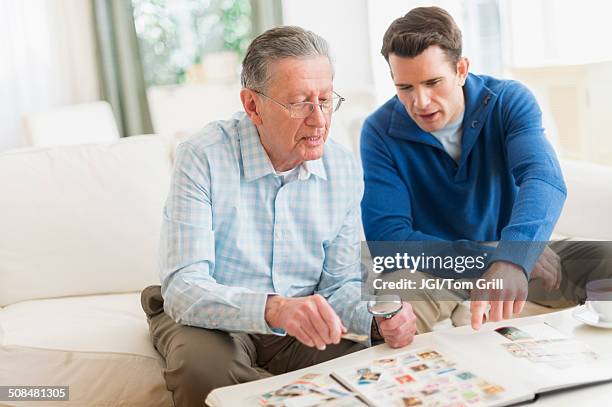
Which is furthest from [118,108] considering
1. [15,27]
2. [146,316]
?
[146,316]

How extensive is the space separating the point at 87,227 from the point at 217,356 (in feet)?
2.56

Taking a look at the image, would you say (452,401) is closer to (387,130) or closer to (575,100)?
(387,130)

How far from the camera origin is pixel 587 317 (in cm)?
148

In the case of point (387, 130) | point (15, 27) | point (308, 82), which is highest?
point (15, 27)

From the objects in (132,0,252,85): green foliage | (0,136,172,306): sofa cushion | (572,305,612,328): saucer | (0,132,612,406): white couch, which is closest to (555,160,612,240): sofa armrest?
(0,132,612,406): white couch

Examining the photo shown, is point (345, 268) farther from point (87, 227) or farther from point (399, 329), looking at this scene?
point (87, 227)

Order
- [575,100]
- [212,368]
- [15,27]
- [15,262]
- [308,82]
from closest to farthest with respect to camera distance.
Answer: [212,368]
[308,82]
[15,262]
[575,100]
[15,27]

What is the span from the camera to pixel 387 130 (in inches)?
79.0

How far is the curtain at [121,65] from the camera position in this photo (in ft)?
13.1

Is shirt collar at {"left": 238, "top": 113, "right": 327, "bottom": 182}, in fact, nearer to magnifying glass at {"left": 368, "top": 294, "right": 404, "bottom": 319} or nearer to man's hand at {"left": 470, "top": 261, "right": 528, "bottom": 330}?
magnifying glass at {"left": 368, "top": 294, "right": 404, "bottom": 319}

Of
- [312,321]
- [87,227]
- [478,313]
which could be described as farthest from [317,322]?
[87,227]

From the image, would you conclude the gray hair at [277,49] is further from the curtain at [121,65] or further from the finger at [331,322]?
the curtain at [121,65]

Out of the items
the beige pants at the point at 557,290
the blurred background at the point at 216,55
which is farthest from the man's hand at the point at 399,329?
the blurred background at the point at 216,55

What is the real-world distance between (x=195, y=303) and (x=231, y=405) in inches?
11.7
